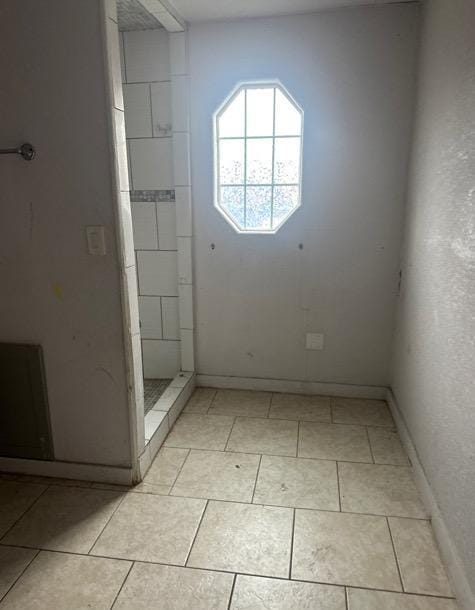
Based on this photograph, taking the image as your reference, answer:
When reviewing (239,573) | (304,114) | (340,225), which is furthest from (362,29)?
(239,573)

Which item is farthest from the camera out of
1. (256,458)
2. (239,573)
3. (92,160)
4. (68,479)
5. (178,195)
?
(178,195)

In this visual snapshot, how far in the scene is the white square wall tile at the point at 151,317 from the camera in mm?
2660

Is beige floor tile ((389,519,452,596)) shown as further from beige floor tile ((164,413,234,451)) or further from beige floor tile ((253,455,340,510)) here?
beige floor tile ((164,413,234,451))

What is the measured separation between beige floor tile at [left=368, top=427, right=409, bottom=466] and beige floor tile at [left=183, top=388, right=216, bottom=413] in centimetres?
93

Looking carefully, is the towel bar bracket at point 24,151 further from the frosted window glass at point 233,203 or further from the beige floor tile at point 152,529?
the beige floor tile at point 152,529

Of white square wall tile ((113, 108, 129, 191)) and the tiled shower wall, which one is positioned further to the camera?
the tiled shower wall

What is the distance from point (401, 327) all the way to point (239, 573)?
142 cm

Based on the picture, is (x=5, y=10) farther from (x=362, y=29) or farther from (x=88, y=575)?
(x=88, y=575)

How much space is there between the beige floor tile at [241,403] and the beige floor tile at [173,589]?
1051 millimetres

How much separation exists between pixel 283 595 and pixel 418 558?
1.62 ft

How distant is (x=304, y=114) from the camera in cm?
225

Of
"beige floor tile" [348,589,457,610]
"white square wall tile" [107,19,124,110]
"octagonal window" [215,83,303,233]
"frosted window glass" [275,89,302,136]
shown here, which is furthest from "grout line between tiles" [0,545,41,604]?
"frosted window glass" [275,89,302,136]

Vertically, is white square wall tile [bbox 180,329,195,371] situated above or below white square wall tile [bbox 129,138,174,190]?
below

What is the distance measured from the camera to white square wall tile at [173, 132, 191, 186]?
2.38 meters
